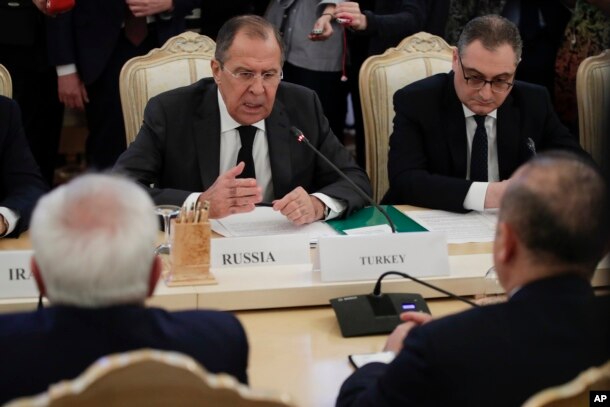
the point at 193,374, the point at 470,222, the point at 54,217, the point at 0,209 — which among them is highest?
the point at 54,217

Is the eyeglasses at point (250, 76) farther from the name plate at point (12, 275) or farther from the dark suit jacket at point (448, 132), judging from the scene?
the name plate at point (12, 275)

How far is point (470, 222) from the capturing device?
3027 mm

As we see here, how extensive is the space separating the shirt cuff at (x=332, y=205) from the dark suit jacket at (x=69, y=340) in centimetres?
144

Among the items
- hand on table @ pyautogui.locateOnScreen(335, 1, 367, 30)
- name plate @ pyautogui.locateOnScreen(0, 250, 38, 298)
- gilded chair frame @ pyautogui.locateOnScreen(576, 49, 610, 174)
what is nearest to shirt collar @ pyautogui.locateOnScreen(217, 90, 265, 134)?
hand on table @ pyautogui.locateOnScreen(335, 1, 367, 30)

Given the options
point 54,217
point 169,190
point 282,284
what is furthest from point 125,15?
point 54,217

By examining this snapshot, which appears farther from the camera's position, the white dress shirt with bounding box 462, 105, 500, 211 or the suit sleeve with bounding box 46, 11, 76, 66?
the suit sleeve with bounding box 46, 11, 76, 66

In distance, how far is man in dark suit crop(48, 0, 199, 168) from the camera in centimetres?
430

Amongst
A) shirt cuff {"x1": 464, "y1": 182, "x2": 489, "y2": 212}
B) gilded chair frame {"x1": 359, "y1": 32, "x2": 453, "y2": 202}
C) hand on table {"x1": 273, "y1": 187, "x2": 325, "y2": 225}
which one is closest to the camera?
hand on table {"x1": 273, "y1": 187, "x2": 325, "y2": 225}

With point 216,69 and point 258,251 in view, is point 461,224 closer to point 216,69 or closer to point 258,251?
point 258,251

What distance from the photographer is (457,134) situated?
11.3 ft

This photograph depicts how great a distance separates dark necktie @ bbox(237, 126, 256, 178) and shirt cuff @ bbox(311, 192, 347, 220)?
385mm

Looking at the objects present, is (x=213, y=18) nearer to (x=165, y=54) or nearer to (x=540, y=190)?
(x=165, y=54)

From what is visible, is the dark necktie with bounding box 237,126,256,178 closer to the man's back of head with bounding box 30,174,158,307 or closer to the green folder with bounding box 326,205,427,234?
the green folder with bounding box 326,205,427,234

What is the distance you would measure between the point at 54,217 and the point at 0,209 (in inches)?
52.5
